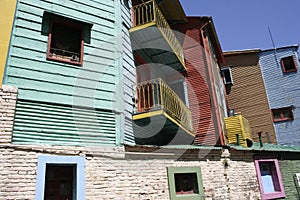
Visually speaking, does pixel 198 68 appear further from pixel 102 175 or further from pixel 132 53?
pixel 102 175

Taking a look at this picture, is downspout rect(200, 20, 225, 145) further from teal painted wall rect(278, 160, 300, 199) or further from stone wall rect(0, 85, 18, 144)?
stone wall rect(0, 85, 18, 144)

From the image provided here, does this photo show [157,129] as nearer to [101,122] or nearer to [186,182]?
[186,182]

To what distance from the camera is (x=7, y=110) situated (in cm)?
555

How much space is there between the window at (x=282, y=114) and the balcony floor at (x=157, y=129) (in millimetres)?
10140

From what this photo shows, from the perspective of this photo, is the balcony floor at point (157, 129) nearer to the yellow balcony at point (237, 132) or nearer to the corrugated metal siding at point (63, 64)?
the corrugated metal siding at point (63, 64)

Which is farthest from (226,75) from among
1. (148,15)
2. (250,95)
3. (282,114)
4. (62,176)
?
(62,176)

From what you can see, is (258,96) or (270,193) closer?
(270,193)

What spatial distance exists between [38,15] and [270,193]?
34.6 feet

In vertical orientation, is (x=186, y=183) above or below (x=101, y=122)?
below

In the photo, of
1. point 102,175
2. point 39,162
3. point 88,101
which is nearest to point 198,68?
point 88,101

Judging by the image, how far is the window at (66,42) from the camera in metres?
6.88

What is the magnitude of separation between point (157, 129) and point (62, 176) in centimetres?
382

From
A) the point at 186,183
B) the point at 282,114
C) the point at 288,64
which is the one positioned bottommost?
the point at 186,183

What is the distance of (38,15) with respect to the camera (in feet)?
22.1
